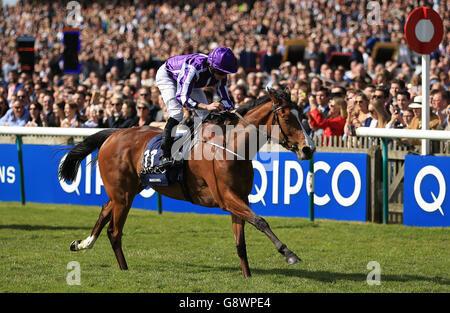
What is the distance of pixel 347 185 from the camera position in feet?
32.7

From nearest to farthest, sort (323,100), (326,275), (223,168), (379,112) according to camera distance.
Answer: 1. (223,168)
2. (326,275)
3. (379,112)
4. (323,100)

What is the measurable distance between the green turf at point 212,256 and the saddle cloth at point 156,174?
78 cm

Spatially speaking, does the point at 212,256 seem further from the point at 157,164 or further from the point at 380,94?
the point at 380,94

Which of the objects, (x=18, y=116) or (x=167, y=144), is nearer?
(x=167, y=144)

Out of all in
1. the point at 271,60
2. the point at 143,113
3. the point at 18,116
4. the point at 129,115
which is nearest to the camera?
the point at 143,113

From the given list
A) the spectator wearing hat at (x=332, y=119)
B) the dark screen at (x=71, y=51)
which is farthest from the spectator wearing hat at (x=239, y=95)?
the dark screen at (x=71, y=51)

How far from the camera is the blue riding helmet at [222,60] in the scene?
668 cm

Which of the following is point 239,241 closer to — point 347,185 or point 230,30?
point 347,185

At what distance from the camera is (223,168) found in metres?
6.66

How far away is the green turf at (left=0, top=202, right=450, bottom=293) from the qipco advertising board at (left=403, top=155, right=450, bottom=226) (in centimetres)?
16

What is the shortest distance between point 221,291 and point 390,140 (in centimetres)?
464

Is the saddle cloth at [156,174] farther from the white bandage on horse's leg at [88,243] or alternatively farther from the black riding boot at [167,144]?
the white bandage on horse's leg at [88,243]

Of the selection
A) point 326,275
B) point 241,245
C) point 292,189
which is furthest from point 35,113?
point 326,275

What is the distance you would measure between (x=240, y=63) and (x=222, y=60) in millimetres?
12673
